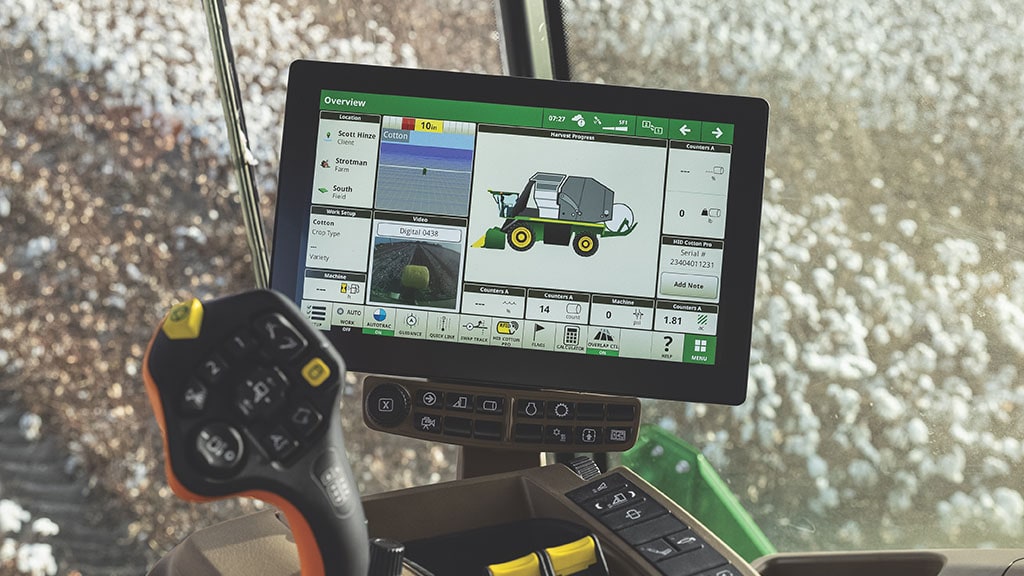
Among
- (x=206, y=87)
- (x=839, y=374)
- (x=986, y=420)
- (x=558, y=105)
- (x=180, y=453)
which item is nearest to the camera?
(x=180, y=453)

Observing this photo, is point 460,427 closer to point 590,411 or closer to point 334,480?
point 590,411

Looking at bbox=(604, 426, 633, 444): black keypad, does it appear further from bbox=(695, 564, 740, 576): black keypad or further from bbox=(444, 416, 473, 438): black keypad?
bbox=(695, 564, 740, 576): black keypad

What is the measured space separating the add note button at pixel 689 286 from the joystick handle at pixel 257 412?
0.63 metres

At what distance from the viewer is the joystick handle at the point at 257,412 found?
0.67 metres

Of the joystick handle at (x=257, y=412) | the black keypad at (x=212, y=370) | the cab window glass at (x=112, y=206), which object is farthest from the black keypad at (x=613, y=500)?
the cab window glass at (x=112, y=206)

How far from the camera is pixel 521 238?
1.26 m

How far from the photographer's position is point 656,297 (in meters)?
1.26

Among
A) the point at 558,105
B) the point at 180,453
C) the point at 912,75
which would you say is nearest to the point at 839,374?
the point at 912,75

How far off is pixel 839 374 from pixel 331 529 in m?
1.59

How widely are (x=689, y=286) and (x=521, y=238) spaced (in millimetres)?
222

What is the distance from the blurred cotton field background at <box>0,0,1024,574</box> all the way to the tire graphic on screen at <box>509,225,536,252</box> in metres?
1.01

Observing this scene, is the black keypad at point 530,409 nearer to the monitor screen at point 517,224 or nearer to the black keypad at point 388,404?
the monitor screen at point 517,224

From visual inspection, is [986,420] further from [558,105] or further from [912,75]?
[558,105]

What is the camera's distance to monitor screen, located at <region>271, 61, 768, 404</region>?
1.25 m
